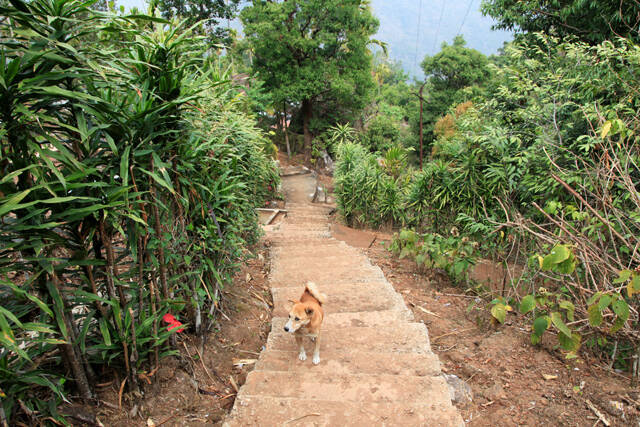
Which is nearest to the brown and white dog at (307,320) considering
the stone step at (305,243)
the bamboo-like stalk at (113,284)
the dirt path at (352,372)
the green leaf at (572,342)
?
the dirt path at (352,372)

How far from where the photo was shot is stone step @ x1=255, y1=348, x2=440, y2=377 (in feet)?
7.24

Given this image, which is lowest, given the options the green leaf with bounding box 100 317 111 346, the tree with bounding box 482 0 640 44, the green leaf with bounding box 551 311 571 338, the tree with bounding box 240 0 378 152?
the green leaf with bounding box 551 311 571 338

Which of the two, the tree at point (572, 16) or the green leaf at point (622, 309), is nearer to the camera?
the green leaf at point (622, 309)

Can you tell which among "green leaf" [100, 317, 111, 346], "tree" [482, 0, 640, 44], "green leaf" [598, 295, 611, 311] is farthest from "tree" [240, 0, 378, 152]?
"green leaf" [100, 317, 111, 346]

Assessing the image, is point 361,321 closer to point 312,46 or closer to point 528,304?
point 528,304

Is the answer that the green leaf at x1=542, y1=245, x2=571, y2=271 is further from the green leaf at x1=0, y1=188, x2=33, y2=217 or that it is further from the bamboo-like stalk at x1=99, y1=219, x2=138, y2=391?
the green leaf at x1=0, y1=188, x2=33, y2=217

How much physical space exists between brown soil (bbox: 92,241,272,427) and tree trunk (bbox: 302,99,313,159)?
14.4 meters

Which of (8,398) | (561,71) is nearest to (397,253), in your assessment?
(561,71)

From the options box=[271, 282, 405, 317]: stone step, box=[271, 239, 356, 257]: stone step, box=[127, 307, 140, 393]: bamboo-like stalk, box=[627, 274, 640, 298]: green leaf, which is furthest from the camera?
box=[271, 239, 356, 257]: stone step

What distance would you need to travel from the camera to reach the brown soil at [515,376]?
2016 millimetres

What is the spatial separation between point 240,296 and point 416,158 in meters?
16.6

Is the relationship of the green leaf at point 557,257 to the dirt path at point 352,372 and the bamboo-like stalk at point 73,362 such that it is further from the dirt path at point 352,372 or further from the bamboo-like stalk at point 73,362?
the bamboo-like stalk at point 73,362

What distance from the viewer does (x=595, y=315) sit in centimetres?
208

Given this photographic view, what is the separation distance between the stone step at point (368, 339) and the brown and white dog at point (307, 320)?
200mm
